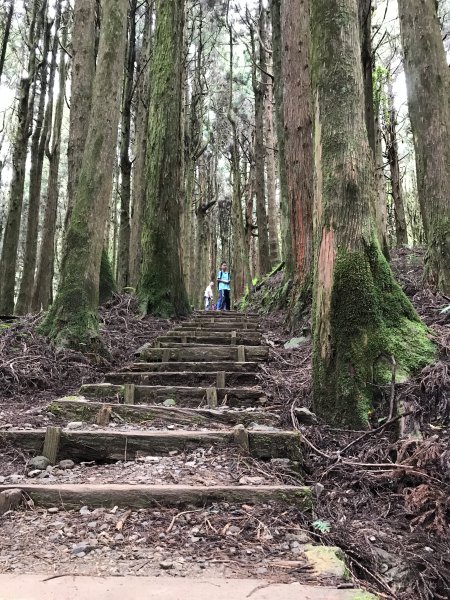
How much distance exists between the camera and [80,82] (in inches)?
375

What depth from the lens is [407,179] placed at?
39.9 meters

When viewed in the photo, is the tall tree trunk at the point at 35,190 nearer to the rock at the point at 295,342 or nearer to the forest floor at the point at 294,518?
the rock at the point at 295,342

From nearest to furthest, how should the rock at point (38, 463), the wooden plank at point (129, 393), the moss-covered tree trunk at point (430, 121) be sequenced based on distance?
the rock at point (38, 463) → the wooden plank at point (129, 393) → the moss-covered tree trunk at point (430, 121)

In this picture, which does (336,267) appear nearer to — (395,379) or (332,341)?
(332,341)

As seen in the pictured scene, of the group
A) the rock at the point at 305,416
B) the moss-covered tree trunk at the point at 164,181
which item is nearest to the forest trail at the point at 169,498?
the rock at the point at 305,416

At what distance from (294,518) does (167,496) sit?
71 cm

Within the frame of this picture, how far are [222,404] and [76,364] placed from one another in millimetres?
2074

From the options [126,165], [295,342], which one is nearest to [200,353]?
[295,342]

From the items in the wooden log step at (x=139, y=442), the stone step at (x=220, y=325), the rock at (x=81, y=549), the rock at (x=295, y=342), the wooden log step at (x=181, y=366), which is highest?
the stone step at (x=220, y=325)

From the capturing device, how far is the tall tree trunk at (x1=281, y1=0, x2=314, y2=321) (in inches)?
306

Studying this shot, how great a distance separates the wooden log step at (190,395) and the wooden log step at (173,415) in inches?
19.2

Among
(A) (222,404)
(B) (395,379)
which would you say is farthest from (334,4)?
(A) (222,404)

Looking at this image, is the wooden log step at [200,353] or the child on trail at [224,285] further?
the child on trail at [224,285]

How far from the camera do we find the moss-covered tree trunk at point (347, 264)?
372 centimetres
